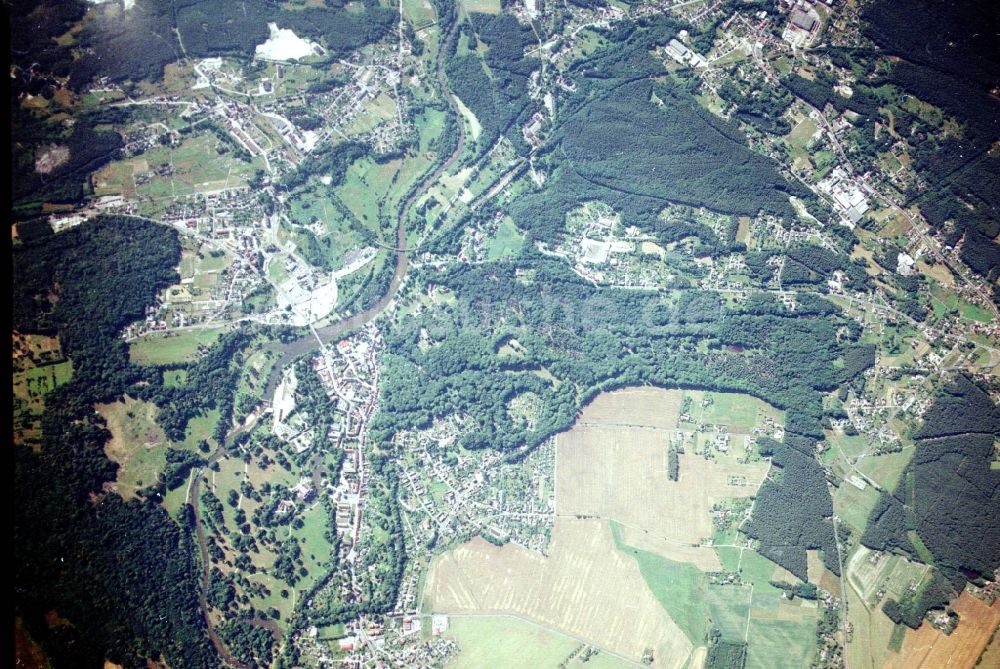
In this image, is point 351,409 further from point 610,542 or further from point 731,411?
point 731,411

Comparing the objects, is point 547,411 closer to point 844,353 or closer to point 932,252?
point 844,353

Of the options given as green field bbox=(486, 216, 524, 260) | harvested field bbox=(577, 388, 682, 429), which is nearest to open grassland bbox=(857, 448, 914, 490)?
harvested field bbox=(577, 388, 682, 429)

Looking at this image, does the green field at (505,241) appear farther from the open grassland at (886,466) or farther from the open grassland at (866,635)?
the open grassland at (866,635)

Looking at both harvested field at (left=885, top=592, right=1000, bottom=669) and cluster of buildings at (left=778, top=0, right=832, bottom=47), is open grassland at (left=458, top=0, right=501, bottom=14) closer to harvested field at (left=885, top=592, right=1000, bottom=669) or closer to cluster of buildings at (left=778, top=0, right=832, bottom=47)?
cluster of buildings at (left=778, top=0, right=832, bottom=47)

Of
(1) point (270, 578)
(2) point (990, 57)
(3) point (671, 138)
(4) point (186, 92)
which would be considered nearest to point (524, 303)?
(3) point (671, 138)

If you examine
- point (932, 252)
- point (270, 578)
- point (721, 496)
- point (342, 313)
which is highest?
point (932, 252)

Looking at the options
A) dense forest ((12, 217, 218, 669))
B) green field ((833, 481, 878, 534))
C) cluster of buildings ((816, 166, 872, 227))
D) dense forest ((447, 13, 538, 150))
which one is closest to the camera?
dense forest ((12, 217, 218, 669))
